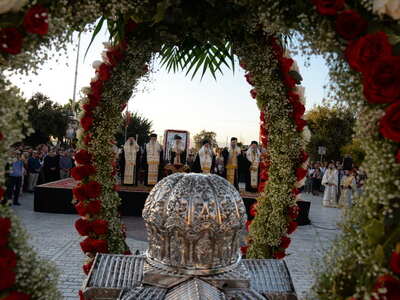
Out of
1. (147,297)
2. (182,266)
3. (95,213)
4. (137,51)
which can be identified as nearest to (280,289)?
(182,266)

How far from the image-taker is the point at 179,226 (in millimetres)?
2984

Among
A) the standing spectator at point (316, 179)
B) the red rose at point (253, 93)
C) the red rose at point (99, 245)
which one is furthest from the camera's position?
the standing spectator at point (316, 179)

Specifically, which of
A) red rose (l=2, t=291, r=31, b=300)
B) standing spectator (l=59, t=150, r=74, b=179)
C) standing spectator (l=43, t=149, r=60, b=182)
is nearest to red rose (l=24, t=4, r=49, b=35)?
red rose (l=2, t=291, r=31, b=300)

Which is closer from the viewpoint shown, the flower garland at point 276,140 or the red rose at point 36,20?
the red rose at point 36,20

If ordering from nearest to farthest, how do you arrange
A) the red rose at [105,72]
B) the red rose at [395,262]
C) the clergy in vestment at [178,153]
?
the red rose at [395,262], the red rose at [105,72], the clergy in vestment at [178,153]

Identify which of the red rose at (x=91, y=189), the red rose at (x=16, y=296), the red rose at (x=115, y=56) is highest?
the red rose at (x=115, y=56)

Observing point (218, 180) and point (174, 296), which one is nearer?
point (174, 296)

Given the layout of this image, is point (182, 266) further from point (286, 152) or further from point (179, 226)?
point (286, 152)

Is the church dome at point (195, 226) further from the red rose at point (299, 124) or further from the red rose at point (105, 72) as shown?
the red rose at point (105, 72)

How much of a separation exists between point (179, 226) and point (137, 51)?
213cm

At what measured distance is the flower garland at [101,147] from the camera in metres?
4.47

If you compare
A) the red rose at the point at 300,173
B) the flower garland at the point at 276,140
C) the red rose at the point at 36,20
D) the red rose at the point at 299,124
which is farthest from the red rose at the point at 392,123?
the red rose at the point at 300,173

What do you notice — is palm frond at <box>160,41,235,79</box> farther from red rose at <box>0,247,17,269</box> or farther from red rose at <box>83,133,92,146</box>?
red rose at <box>0,247,17,269</box>

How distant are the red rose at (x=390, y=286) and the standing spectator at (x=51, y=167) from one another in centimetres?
1453
